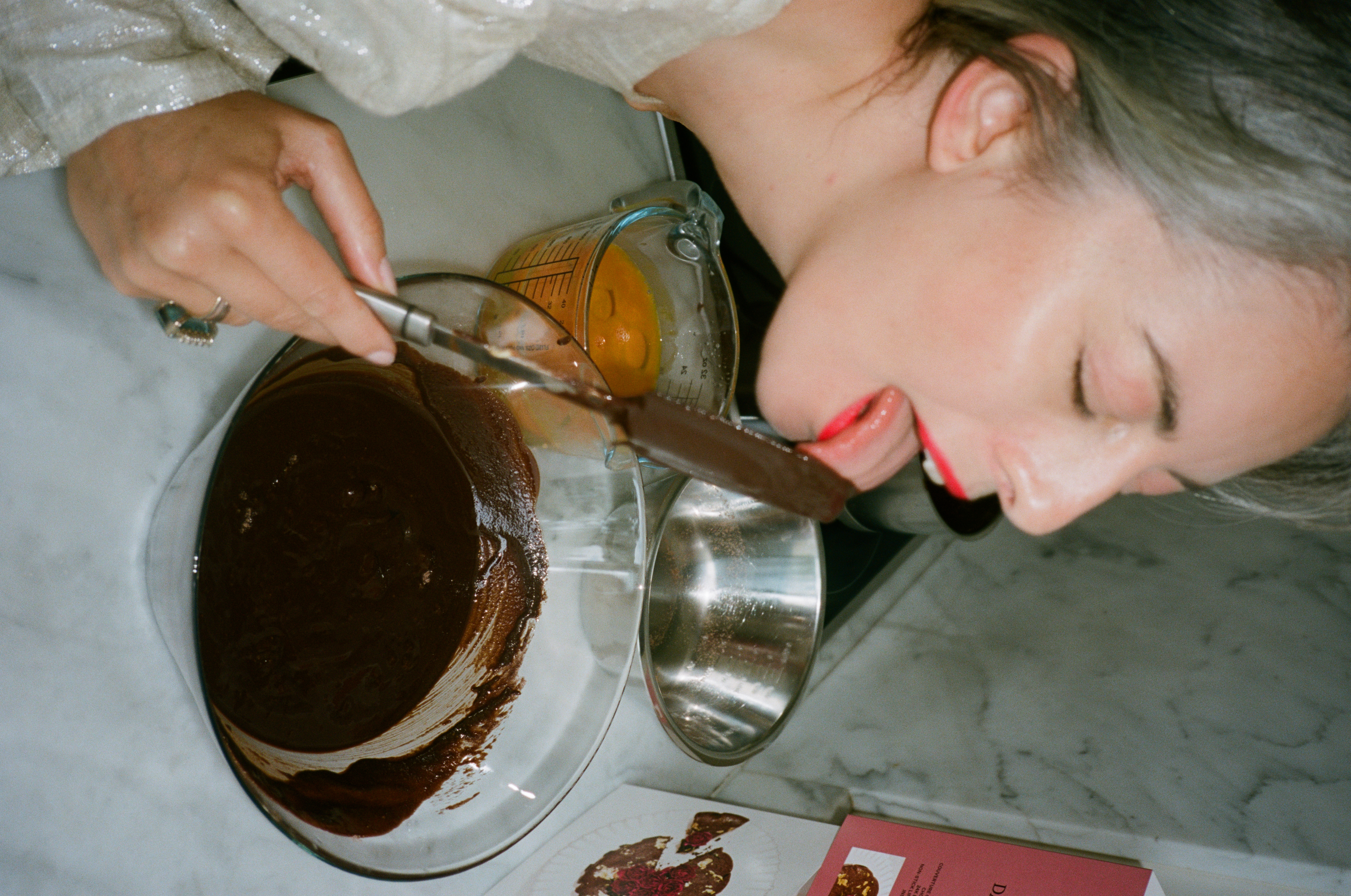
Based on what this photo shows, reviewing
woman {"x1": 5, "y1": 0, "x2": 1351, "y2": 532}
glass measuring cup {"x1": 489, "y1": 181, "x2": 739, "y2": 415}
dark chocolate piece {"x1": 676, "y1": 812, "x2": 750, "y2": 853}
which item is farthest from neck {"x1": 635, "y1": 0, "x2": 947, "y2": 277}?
dark chocolate piece {"x1": 676, "y1": 812, "x2": 750, "y2": 853}

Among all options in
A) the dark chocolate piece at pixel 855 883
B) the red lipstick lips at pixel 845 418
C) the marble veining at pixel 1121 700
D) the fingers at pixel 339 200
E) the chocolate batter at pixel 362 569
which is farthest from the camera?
the marble veining at pixel 1121 700

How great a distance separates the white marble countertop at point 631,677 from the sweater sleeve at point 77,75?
0.14 ft

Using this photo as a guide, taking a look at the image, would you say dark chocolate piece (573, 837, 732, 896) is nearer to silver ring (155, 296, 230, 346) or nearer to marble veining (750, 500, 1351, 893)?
marble veining (750, 500, 1351, 893)

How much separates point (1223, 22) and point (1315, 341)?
0.23m

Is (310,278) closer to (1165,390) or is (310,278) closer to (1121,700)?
(1165,390)

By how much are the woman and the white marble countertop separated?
0.37 ft

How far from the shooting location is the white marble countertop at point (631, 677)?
57 centimetres

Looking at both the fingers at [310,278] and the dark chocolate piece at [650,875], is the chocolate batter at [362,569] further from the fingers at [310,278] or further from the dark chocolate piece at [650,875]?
the dark chocolate piece at [650,875]

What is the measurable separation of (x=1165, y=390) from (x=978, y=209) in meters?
0.18

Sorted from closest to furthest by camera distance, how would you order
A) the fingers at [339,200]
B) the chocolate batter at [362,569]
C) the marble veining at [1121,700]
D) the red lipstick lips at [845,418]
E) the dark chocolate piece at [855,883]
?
the chocolate batter at [362,569] → the fingers at [339,200] → the red lipstick lips at [845,418] → the dark chocolate piece at [855,883] → the marble veining at [1121,700]

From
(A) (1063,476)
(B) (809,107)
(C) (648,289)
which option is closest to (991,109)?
(B) (809,107)

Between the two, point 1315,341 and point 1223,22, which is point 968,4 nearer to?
point 1223,22

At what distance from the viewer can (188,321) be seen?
586 millimetres

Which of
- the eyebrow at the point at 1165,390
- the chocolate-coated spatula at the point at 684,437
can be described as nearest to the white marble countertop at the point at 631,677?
the chocolate-coated spatula at the point at 684,437
